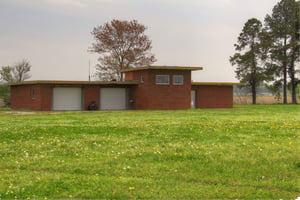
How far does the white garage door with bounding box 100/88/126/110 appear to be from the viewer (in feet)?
132

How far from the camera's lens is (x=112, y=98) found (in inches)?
1604

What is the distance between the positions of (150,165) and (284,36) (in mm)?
53150

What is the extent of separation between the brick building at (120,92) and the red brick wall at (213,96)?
134 cm

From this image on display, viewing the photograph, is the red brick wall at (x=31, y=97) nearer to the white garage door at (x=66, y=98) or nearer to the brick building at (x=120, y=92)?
the brick building at (x=120, y=92)

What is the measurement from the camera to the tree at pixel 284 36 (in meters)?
57.4

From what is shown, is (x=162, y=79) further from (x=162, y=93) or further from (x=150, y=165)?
(x=150, y=165)

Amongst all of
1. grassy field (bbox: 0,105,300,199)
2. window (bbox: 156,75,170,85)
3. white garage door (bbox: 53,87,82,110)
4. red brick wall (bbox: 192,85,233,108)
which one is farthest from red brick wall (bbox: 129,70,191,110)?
grassy field (bbox: 0,105,300,199)

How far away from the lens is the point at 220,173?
365 inches

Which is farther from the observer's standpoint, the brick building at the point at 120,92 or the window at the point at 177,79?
the window at the point at 177,79

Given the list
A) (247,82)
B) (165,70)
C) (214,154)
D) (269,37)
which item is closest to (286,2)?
(269,37)

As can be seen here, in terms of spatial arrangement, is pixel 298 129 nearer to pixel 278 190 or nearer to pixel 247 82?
pixel 278 190

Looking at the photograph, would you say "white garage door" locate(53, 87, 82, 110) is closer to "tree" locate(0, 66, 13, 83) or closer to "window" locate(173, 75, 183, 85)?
"window" locate(173, 75, 183, 85)

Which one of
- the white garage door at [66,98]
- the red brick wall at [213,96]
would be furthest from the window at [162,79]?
the white garage door at [66,98]

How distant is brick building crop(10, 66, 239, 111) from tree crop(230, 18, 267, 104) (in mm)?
18352
